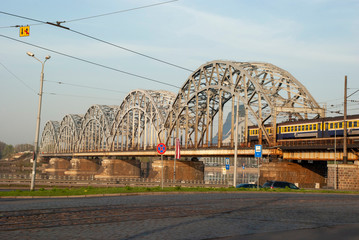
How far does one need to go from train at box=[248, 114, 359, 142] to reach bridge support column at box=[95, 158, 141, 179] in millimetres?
78748

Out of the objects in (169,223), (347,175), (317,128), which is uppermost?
(317,128)

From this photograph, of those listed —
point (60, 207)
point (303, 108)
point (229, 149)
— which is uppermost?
point (303, 108)

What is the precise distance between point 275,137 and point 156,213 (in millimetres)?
57884

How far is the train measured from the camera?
60.4 metres

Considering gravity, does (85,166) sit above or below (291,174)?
below

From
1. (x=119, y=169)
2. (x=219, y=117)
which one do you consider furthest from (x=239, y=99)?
(x=119, y=169)

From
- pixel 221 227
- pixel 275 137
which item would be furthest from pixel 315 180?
pixel 221 227

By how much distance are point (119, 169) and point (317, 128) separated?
306 ft

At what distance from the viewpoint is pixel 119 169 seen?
14925 centimetres

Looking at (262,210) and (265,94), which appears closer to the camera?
(262,210)

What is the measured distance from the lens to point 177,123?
123 meters

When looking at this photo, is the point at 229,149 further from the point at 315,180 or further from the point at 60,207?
the point at 60,207

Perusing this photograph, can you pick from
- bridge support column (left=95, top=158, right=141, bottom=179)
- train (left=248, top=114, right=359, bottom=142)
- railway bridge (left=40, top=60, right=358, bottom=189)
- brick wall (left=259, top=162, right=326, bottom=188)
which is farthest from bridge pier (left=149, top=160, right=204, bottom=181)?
brick wall (left=259, top=162, right=326, bottom=188)

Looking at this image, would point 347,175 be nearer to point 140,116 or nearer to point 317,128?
point 317,128
